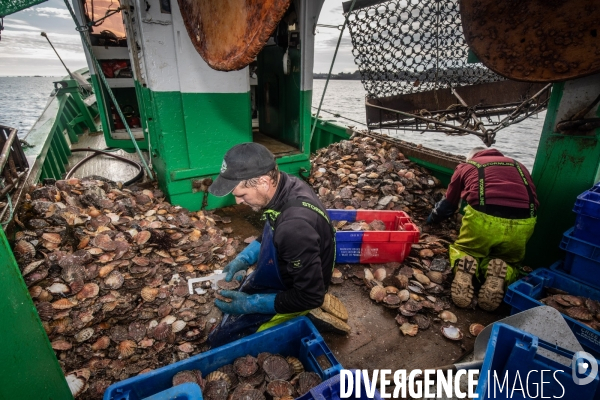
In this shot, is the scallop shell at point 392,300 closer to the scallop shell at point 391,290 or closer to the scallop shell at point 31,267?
the scallop shell at point 391,290

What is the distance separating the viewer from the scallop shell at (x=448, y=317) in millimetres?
2397

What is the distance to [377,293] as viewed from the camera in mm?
2588

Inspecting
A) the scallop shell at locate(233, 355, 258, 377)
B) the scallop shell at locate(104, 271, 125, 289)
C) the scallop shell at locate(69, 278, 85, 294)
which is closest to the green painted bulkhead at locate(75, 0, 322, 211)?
the scallop shell at locate(104, 271, 125, 289)

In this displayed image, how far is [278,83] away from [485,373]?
15.0 feet

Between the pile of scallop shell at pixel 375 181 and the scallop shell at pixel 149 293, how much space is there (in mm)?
2256

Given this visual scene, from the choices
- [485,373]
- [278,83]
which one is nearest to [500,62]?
[485,373]

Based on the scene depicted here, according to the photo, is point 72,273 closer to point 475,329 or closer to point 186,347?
point 186,347

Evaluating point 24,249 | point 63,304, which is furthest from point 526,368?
point 24,249

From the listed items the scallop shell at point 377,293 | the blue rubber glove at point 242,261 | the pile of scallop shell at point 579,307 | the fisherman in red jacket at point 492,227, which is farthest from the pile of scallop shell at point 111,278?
the pile of scallop shell at point 579,307

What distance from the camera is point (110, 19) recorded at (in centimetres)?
562

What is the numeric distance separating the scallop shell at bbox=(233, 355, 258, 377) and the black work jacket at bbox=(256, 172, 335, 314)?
32 centimetres

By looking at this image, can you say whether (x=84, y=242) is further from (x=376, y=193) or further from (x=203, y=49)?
(x=376, y=193)

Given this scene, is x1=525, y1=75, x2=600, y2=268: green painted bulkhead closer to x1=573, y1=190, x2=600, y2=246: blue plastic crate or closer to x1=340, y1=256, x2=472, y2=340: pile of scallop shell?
x1=573, y1=190, x2=600, y2=246: blue plastic crate

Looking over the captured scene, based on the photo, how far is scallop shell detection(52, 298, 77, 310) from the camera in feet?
6.95
